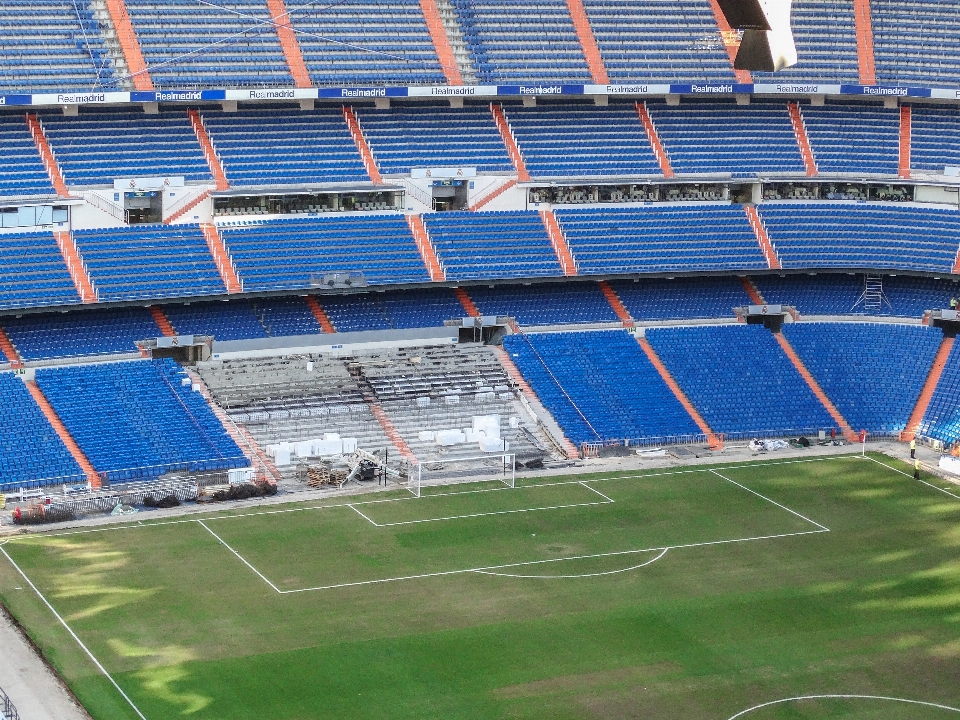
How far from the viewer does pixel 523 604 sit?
5003cm

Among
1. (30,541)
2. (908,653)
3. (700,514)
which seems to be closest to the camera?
(908,653)

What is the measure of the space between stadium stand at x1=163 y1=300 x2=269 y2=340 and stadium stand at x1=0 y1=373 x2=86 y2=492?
8805 millimetres

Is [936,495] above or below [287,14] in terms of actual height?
below

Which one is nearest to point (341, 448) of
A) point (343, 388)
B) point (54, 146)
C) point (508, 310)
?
point (343, 388)

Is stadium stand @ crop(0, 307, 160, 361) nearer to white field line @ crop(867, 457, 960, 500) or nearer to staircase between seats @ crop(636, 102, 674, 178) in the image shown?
staircase between seats @ crop(636, 102, 674, 178)

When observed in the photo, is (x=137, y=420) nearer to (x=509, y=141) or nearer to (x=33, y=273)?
(x=33, y=273)

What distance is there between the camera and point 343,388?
2702 inches

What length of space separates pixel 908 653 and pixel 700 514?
14177 millimetres

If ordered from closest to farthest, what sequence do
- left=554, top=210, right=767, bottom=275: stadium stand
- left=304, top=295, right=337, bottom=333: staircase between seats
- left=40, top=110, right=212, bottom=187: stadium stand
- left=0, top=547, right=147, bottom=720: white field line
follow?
left=0, top=547, right=147, bottom=720: white field line → left=40, top=110, right=212, bottom=187: stadium stand → left=304, top=295, right=337, bottom=333: staircase between seats → left=554, top=210, right=767, bottom=275: stadium stand

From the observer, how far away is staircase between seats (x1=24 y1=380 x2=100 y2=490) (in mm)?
59688

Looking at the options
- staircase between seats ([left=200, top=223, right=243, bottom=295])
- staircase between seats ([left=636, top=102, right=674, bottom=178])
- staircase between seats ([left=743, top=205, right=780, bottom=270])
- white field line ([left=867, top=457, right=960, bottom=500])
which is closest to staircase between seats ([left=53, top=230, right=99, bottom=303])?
staircase between seats ([left=200, top=223, right=243, bottom=295])

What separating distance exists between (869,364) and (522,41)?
22.3 m

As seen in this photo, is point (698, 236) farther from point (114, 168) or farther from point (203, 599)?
point (203, 599)

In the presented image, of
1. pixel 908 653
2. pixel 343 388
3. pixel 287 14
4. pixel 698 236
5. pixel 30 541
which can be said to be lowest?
pixel 908 653
